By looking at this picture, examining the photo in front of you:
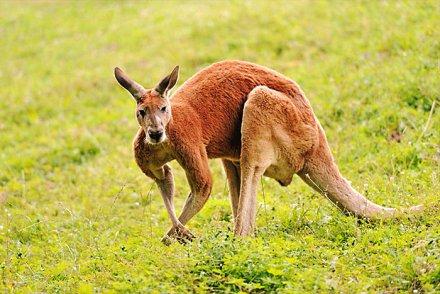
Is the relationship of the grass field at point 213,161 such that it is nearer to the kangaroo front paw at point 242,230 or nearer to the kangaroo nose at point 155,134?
the kangaroo front paw at point 242,230

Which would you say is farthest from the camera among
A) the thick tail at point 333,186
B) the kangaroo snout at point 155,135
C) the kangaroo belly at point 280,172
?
the kangaroo belly at point 280,172

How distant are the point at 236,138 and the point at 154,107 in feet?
3.27

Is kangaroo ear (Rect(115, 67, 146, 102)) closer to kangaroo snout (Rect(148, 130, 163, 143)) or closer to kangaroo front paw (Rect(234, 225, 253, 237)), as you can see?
kangaroo snout (Rect(148, 130, 163, 143))

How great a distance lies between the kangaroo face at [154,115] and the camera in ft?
22.8

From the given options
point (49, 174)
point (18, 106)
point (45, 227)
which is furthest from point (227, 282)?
point (18, 106)

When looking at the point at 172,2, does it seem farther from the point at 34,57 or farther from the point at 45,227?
the point at 45,227

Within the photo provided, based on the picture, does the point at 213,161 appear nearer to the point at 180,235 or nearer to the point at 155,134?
the point at 180,235

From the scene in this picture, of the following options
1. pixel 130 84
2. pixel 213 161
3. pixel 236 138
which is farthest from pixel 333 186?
pixel 213 161

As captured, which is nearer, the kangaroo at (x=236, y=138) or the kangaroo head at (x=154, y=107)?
the kangaroo head at (x=154, y=107)

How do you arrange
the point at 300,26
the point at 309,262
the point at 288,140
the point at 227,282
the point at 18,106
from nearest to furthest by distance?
the point at 227,282 < the point at 309,262 < the point at 288,140 < the point at 18,106 < the point at 300,26

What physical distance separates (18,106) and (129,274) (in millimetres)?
9645

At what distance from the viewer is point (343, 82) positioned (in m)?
12.6

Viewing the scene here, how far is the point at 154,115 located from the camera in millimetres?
7047

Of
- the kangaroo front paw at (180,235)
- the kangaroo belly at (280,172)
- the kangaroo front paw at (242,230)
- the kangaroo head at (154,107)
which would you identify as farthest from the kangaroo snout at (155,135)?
the kangaroo belly at (280,172)
